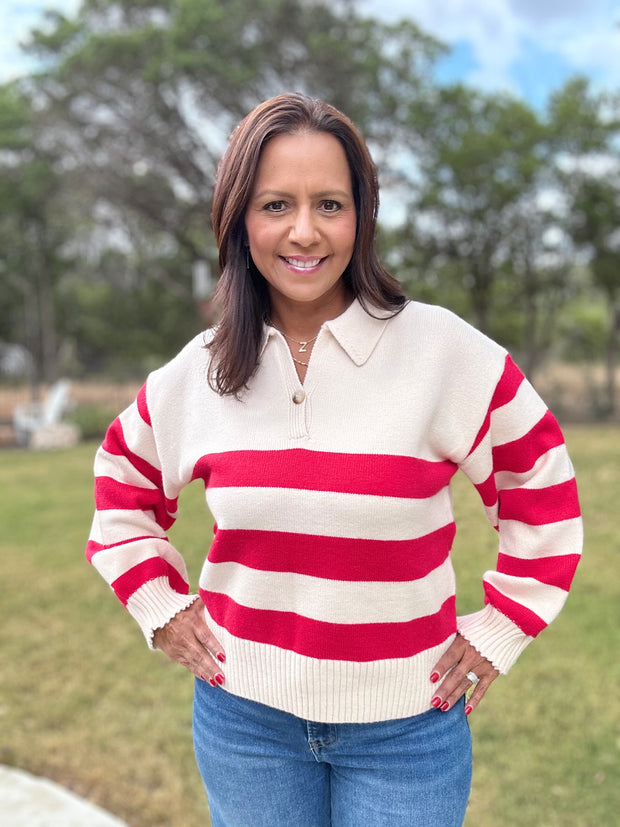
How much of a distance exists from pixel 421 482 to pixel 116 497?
67 centimetres

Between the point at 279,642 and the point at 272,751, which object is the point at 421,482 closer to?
the point at 279,642

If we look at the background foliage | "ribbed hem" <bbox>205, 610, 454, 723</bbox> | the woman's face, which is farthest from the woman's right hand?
the background foliage

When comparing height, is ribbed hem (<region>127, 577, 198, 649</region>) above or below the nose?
below

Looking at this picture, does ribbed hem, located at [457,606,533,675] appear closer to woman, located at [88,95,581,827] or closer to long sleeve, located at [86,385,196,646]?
woman, located at [88,95,581,827]

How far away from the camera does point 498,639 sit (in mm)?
1467

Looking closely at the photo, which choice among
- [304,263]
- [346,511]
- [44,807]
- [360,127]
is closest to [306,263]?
[304,263]

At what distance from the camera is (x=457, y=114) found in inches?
580

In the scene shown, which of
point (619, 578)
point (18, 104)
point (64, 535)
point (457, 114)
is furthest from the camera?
point (18, 104)

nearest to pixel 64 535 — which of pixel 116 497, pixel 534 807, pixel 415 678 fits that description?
pixel 534 807

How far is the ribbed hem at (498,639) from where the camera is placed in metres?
1.46

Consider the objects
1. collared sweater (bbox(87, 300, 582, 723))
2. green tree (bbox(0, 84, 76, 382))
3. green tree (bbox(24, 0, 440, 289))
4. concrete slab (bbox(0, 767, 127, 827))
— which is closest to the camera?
collared sweater (bbox(87, 300, 582, 723))

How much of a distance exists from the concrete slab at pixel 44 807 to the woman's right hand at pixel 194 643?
132 centimetres

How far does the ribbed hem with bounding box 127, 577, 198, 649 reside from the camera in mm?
1631

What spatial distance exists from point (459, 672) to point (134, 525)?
73 cm
